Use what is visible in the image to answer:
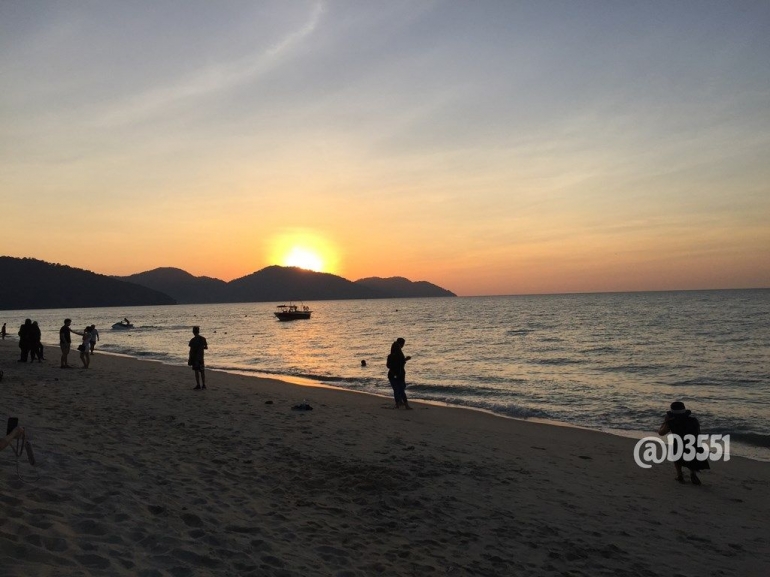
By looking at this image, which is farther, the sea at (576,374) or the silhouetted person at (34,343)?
the silhouetted person at (34,343)

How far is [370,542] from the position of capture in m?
6.19

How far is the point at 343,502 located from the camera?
7.47 m

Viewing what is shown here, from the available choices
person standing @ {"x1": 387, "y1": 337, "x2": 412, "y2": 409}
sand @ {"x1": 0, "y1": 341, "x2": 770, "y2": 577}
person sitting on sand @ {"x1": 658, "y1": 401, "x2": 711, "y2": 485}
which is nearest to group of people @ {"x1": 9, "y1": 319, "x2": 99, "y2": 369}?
sand @ {"x1": 0, "y1": 341, "x2": 770, "y2": 577}

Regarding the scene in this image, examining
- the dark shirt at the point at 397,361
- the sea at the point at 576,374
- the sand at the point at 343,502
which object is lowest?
the sea at the point at 576,374

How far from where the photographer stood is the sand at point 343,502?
5.53m

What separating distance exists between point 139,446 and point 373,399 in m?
10.7

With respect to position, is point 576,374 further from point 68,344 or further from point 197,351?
point 68,344

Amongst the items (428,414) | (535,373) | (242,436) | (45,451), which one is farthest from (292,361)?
(45,451)

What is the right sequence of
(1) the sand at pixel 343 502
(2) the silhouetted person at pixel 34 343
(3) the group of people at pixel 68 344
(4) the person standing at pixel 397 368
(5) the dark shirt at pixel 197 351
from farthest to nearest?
(2) the silhouetted person at pixel 34 343
(3) the group of people at pixel 68 344
(5) the dark shirt at pixel 197 351
(4) the person standing at pixel 397 368
(1) the sand at pixel 343 502

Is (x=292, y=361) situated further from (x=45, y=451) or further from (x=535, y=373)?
(x=45, y=451)

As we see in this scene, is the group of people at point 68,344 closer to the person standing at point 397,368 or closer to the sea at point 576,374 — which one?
the sea at point 576,374

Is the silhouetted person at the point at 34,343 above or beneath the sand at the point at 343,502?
above

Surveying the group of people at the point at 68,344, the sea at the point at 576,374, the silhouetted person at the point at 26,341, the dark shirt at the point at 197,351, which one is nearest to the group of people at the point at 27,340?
the silhouetted person at the point at 26,341

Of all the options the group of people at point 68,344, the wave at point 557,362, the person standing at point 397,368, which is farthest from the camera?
the wave at point 557,362
